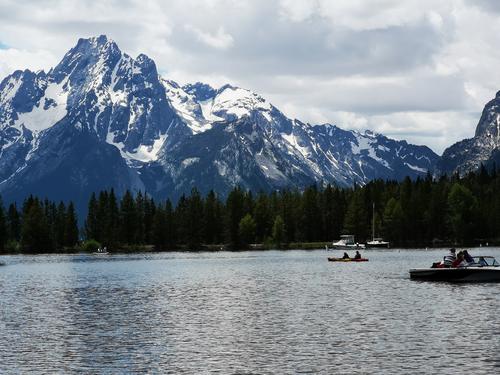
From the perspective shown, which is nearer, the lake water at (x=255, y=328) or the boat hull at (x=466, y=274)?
the lake water at (x=255, y=328)

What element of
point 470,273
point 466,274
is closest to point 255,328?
point 466,274

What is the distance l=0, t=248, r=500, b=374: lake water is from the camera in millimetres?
55094

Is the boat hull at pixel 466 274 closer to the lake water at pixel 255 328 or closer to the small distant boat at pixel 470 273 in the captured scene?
the small distant boat at pixel 470 273

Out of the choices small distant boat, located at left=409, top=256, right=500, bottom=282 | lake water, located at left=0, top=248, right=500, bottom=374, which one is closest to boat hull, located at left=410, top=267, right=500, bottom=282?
small distant boat, located at left=409, top=256, right=500, bottom=282

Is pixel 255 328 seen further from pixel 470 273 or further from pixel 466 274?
pixel 470 273

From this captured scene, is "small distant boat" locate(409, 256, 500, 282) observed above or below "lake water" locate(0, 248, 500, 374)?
above

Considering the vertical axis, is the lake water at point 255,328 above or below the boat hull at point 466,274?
below

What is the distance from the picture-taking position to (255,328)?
71.9m

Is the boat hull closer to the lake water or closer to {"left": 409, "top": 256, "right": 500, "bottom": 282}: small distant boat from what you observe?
{"left": 409, "top": 256, "right": 500, "bottom": 282}: small distant boat

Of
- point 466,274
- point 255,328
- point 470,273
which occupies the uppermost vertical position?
point 470,273

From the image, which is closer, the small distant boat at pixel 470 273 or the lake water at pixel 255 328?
the lake water at pixel 255 328

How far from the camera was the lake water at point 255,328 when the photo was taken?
55094 mm

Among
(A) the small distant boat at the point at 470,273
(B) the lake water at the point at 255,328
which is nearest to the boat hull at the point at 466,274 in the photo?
(A) the small distant boat at the point at 470,273

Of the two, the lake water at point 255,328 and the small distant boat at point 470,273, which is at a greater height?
the small distant boat at point 470,273
